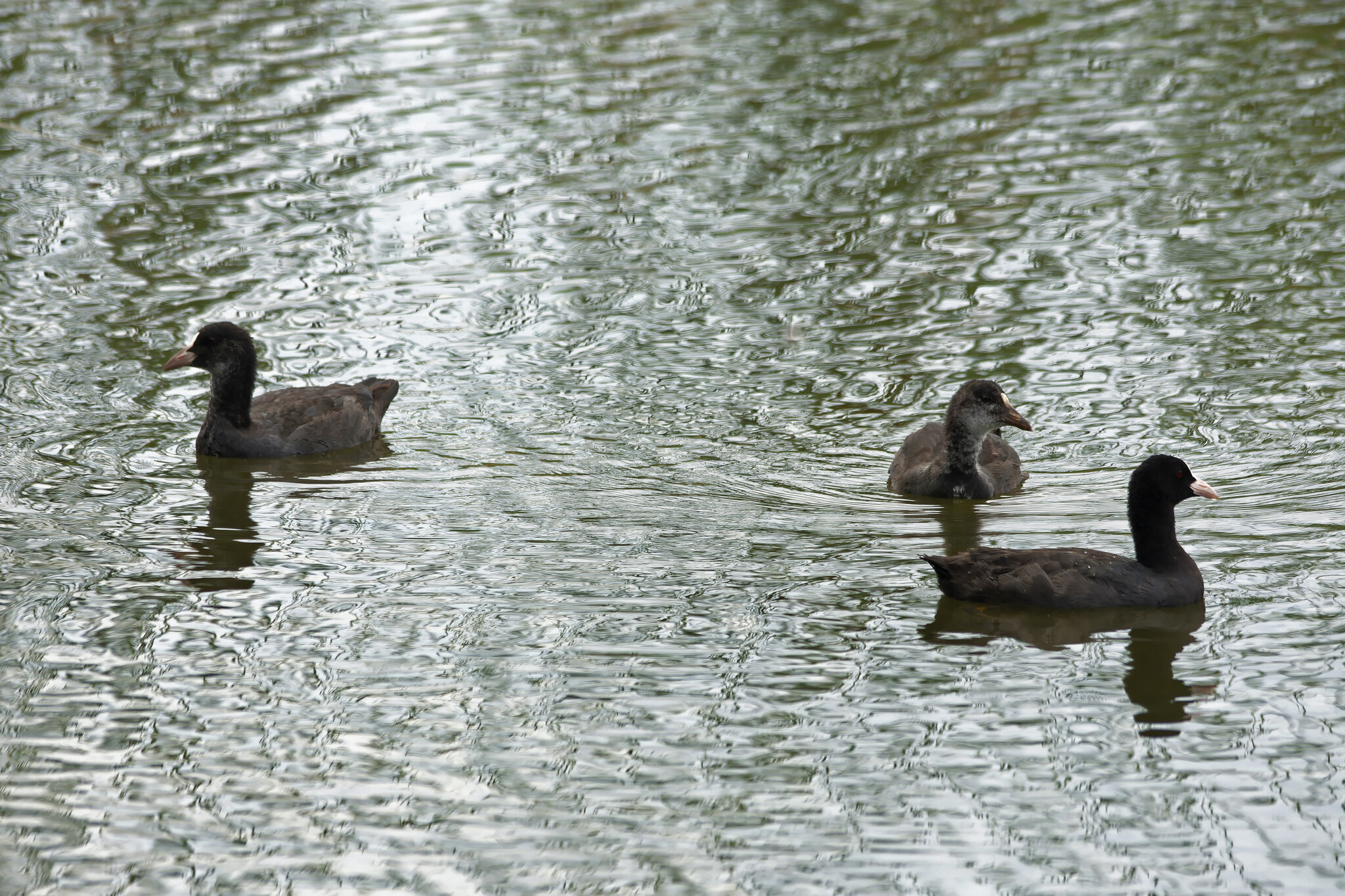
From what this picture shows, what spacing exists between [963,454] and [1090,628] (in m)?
2.44

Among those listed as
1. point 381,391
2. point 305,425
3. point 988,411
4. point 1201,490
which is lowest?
point 305,425

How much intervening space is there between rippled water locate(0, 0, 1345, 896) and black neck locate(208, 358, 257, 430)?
1.29 feet

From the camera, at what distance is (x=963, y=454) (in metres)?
12.0

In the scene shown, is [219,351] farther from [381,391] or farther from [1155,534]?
[1155,534]

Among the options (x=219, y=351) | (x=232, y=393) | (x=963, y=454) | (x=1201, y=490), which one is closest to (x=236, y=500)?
(x=232, y=393)

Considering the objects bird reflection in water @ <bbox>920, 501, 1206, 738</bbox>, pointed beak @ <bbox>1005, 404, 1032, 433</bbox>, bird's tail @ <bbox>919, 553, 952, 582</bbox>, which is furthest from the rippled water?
pointed beak @ <bbox>1005, 404, 1032, 433</bbox>

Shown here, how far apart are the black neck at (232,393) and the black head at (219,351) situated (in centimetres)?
1

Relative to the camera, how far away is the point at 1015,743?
816 cm

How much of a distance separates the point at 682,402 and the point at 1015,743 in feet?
18.9

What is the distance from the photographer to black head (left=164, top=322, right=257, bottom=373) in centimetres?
1316

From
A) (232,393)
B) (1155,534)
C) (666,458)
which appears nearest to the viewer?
(1155,534)

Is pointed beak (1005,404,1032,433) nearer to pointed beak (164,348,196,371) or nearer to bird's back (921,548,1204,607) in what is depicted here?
bird's back (921,548,1204,607)

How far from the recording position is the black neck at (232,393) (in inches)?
514

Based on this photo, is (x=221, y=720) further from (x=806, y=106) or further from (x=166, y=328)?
(x=806, y=106)
